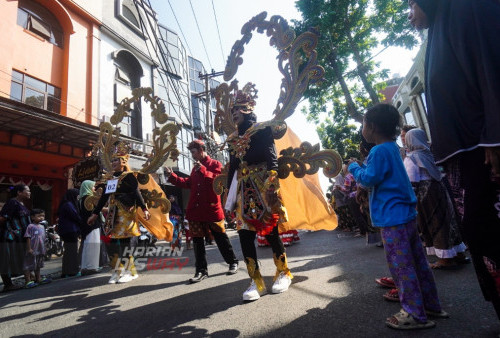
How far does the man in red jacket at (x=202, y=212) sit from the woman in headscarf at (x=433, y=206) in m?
2.31

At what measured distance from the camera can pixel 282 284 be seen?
2.56m

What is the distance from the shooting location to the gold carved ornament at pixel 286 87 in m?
2.81

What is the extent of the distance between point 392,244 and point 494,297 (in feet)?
1.75

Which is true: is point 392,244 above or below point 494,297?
above

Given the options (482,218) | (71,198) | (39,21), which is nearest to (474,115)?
(482,218)

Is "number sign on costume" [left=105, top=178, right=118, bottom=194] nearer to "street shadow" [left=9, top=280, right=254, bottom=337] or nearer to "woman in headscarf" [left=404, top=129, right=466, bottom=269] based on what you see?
"street shadow" [left=9, top=280, right=254, bottom=337]

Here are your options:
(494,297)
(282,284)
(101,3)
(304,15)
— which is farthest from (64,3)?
(494,297)

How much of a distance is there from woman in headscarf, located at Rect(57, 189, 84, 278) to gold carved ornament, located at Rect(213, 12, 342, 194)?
3.76m

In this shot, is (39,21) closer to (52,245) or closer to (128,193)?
(52,245)

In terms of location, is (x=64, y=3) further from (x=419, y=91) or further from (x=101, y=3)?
(x=419, y=91)

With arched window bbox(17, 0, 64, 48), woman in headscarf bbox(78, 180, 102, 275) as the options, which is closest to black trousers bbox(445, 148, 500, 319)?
woman in headscarf bbox(78, 180, 102, 275)

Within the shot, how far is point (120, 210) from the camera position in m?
3.79

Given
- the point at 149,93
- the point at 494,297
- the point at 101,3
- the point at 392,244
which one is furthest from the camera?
the point at 101,3

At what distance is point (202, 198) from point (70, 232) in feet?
11.1
